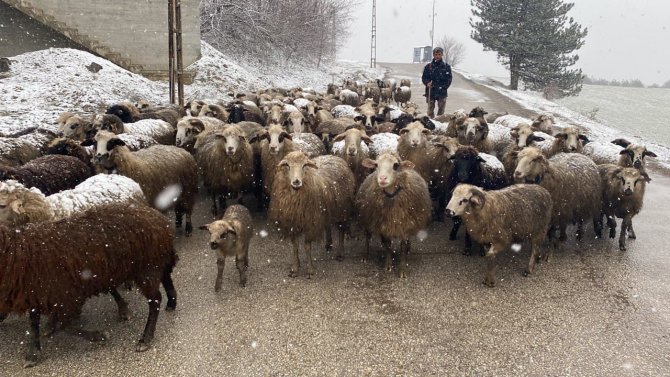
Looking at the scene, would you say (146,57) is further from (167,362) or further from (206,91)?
(167,362)

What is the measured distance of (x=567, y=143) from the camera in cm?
878

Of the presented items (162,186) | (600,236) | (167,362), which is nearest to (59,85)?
(162,186)

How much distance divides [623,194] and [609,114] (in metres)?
36.7

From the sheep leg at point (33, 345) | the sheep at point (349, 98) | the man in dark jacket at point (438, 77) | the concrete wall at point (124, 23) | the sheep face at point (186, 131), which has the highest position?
the concrete wall at point (124, 23)

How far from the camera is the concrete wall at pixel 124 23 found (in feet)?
68.3

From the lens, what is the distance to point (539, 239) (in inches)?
238

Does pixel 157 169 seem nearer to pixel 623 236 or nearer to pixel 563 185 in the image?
pixel 563 185

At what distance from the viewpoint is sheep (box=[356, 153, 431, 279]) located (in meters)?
5.84

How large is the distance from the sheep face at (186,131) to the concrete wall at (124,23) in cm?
1594

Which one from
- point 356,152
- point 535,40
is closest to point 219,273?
point 356,152

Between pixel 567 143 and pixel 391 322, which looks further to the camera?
pixel 567 143

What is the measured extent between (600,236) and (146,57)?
22.3 meters

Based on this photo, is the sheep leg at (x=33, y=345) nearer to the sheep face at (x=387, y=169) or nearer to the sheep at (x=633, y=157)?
the sheep face at (x=387, y=169)

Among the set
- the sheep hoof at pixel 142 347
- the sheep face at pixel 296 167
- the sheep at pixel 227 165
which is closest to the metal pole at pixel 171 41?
the sheep at pixel 227 165
